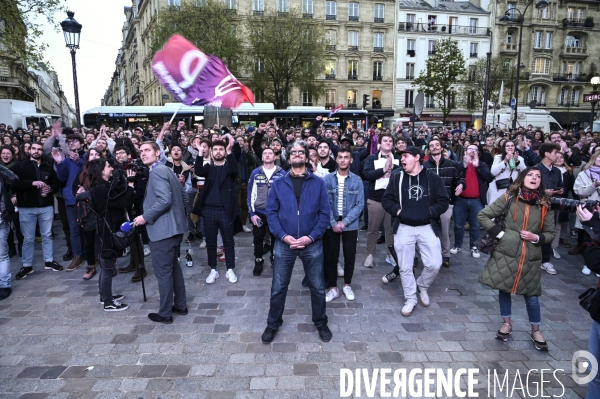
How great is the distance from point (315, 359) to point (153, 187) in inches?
105

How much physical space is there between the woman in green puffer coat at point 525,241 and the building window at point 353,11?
46284 mm

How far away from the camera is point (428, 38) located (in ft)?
156

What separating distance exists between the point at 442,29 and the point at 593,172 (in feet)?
159

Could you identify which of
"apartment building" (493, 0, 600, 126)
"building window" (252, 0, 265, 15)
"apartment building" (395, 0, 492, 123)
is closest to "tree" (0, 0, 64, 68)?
"building window" (252, 0, 265, 15)

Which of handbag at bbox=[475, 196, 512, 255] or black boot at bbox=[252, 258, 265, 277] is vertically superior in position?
handbag at bbox=[475, 196, 512, 255]

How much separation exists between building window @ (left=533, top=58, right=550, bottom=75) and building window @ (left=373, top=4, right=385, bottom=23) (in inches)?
805

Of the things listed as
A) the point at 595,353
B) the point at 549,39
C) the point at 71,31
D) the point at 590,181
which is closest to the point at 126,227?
the point at 595,353

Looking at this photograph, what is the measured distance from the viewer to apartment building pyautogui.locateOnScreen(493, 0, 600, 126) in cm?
4800

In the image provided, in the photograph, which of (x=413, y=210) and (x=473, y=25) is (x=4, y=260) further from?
(x=473, y=25)

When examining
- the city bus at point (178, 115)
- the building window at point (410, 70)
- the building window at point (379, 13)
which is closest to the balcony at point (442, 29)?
the building window at point (379, 13)

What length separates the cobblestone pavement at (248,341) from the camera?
356 cm

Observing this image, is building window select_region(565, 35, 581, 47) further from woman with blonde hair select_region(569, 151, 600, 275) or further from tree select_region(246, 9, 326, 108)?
woman with blonde hair select_region(569, 151, 600, 275)

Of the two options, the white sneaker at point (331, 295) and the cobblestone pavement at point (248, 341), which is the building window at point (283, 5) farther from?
the white sneaker at point (331, 295)

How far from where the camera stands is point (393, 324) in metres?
4.66
